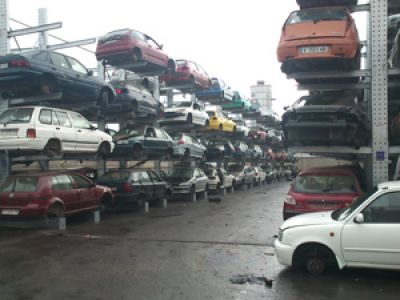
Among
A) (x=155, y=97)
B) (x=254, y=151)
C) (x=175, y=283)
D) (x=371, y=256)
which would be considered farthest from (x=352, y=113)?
(x=254, y=151)

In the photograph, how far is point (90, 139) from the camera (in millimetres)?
12391

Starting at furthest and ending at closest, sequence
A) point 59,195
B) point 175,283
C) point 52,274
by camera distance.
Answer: point 59,195, point 52,274, point 175,283

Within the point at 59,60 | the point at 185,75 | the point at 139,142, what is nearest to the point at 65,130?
the point at 59,60

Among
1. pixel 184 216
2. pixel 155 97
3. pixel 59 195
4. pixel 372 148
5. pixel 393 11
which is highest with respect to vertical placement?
pixel 393 11

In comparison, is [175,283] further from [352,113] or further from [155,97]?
[155,97]

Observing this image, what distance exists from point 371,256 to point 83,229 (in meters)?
7.32

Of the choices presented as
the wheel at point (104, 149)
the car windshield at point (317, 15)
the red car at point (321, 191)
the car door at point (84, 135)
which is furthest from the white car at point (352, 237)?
the wheel at point (104, 149)

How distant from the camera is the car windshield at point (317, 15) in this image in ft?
31.3

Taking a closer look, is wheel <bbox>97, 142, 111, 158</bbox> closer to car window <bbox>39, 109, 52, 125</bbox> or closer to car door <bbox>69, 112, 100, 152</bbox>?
car door <bbox>69, 112, 100, 152</bbox>

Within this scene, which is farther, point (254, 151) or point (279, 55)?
point (254, 151)

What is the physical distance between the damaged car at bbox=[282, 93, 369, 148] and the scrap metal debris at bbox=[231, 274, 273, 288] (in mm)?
4101

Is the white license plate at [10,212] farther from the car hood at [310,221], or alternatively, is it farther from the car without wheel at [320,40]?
the car without wheel at [320,40]

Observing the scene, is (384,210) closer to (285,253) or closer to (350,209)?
(350,209)

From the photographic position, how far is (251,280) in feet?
19.9
